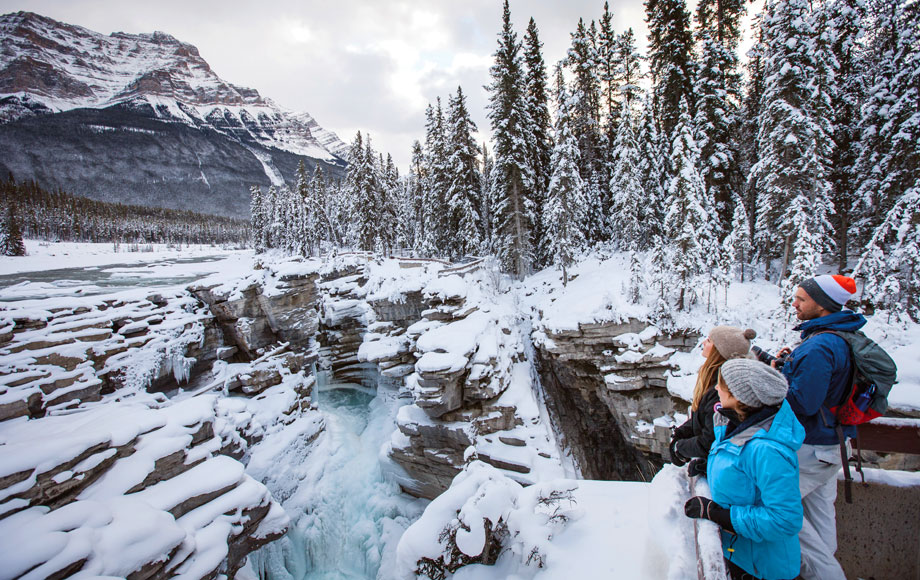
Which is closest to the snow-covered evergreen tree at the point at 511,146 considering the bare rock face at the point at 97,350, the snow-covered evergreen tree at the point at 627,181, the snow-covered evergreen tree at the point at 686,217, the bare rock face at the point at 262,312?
the snow-covered evergreen tree at the point at 627,181

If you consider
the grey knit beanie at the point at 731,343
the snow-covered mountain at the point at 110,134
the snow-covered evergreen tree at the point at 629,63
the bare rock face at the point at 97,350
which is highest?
the snow-covered mountain at the point at 110,134

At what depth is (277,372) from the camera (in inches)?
703

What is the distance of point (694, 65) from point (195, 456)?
27401 millimetres

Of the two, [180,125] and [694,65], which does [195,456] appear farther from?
[180,125]

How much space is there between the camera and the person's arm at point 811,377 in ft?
9.15

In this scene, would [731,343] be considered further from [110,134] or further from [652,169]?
[110,134]

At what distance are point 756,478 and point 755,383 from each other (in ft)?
2.11

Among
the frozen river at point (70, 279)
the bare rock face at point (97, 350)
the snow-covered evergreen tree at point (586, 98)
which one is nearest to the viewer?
the bare rock face at point (97, 350)

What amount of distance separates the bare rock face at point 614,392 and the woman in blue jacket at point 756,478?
12494 millimetres

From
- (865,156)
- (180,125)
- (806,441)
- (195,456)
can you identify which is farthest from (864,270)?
(180,125)

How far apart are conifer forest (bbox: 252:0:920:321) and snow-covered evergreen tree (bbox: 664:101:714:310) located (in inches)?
2.9

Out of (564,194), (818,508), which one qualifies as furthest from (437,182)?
(818,508)

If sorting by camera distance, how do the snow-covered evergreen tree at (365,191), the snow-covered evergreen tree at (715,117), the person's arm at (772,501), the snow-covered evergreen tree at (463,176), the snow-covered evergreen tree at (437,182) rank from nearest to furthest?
the person's arm at (772,501) → the snow-covered evergreen tree at (715,117) → the snow-covered evergreen tree at (463,176) → the snow-covered evergreen tree at (437,182) → the snow-covered evergreen tree at (365,191)

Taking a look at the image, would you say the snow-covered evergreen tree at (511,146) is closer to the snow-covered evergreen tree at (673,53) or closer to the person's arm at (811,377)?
the snow-covered evergreen tree at (673,53)
